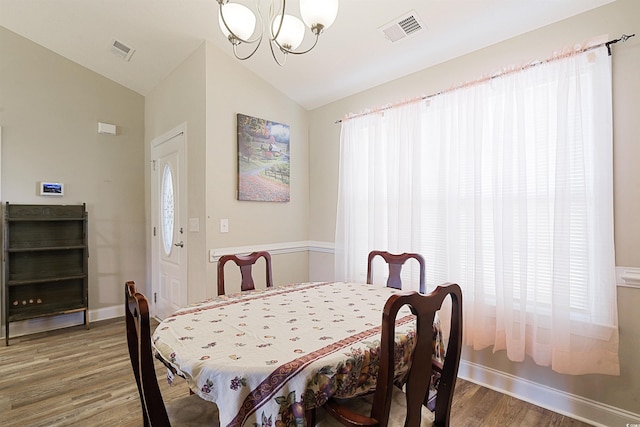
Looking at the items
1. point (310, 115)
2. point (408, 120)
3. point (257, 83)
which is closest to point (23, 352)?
point (257, 83)

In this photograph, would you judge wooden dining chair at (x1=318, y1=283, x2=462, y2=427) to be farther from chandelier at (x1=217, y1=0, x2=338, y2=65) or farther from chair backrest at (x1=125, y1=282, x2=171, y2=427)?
chandelier at (x1=217, y1=0, x2=338, y2=65)

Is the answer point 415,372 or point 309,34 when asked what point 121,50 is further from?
point 415,372

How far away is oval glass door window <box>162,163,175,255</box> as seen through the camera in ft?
11.6

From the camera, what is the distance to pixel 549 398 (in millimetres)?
2055

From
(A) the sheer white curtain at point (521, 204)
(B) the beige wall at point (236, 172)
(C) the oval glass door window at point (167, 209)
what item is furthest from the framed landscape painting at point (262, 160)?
(A) the sheer white curtain at point (521, 204)

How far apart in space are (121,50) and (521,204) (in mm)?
3878

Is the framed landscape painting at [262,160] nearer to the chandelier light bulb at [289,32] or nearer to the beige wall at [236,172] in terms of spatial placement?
the beige wall at [236,172]

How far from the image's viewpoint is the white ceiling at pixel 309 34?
2.12 metres

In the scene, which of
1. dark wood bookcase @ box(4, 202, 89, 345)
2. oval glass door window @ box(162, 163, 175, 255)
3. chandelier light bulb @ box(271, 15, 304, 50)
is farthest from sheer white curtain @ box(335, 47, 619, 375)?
dark wood bookcase @ box(4, 202, 89, 345)

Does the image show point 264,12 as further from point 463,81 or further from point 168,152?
point 168,152

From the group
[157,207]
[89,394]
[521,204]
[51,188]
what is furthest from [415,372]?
[51,188]

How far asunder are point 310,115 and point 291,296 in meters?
2.42

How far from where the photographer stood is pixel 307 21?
1.49 meters

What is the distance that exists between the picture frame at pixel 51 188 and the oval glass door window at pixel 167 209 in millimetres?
1080
